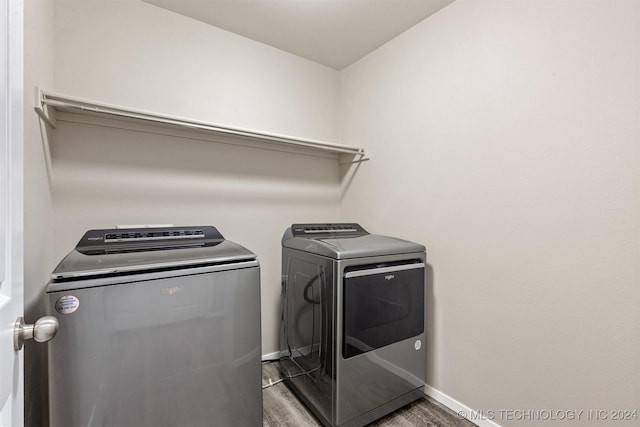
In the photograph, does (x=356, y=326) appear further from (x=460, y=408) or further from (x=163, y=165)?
(x=163, y=165)

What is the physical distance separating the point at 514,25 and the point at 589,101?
54 cm

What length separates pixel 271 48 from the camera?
221 cm

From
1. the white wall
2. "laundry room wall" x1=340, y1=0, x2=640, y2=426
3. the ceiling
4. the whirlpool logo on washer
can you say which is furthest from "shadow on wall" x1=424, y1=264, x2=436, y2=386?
the white wall

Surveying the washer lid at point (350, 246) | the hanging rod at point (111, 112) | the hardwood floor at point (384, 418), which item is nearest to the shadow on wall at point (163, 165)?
the hanging rod at point (111, 112)

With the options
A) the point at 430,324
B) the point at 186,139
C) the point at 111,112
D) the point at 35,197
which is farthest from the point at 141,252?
the point at 430,324

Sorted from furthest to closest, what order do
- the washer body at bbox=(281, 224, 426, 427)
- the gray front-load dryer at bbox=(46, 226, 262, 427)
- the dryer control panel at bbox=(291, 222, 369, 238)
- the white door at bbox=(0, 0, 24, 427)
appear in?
the dryer control panel at bbox=(291, 222, 369, 238) → the washer body at bbox=(281, 224, 426, 427) → the gray front-load dryer at bbox=(46, 226, 262, 427) → the white door at bbox=(0, 0, 24, 427)

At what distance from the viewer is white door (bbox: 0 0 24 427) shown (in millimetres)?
495

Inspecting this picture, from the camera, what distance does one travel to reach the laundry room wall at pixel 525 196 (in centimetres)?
114

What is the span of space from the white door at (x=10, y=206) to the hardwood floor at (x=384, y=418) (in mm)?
1310

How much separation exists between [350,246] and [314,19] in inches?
59.0

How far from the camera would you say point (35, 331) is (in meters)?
0.57

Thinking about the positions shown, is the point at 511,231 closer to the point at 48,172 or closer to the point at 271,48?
the point at 271,48

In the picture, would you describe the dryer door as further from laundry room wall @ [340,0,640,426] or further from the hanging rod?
the hanging rod

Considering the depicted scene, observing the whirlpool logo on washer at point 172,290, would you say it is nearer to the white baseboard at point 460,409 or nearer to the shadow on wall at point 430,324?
the shadow on wall at point 430,324
